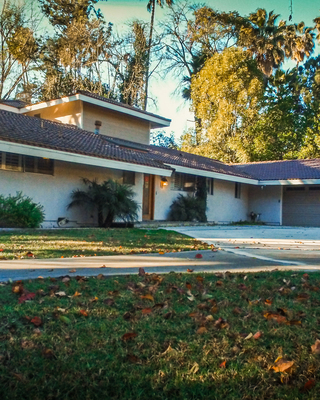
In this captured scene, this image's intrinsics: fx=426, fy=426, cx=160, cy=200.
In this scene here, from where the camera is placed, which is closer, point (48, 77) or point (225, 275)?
point (225, 275)

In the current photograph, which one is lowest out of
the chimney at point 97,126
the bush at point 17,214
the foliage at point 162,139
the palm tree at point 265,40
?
the bush at point 17,214

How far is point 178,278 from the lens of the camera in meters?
5.35

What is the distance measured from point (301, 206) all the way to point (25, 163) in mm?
16184

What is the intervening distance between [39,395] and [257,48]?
3601cm

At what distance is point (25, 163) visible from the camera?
45.6 ft

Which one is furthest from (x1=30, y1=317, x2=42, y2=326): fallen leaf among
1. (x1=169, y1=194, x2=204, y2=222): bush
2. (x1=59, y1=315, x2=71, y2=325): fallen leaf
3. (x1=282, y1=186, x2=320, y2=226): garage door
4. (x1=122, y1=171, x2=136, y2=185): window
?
(x1=282, y1=186, x2=320, y2=226): garage door

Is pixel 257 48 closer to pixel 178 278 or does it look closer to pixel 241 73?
pixel 241 73

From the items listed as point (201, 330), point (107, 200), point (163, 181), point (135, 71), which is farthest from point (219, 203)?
point (201, 330)

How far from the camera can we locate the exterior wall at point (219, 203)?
19453 millimetres

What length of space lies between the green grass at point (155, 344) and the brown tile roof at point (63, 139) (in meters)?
9.59

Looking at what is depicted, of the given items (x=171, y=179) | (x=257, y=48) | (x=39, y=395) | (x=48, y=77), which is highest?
(x=257, y=48)

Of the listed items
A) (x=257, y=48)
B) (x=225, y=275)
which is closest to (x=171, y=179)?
(x=225, y=275)

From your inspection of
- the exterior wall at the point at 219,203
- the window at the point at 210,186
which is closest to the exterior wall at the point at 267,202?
the exterior wall at the point at 219,203

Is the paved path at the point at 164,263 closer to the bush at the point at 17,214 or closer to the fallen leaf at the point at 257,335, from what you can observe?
the fallen leaf at the point at 257,335
